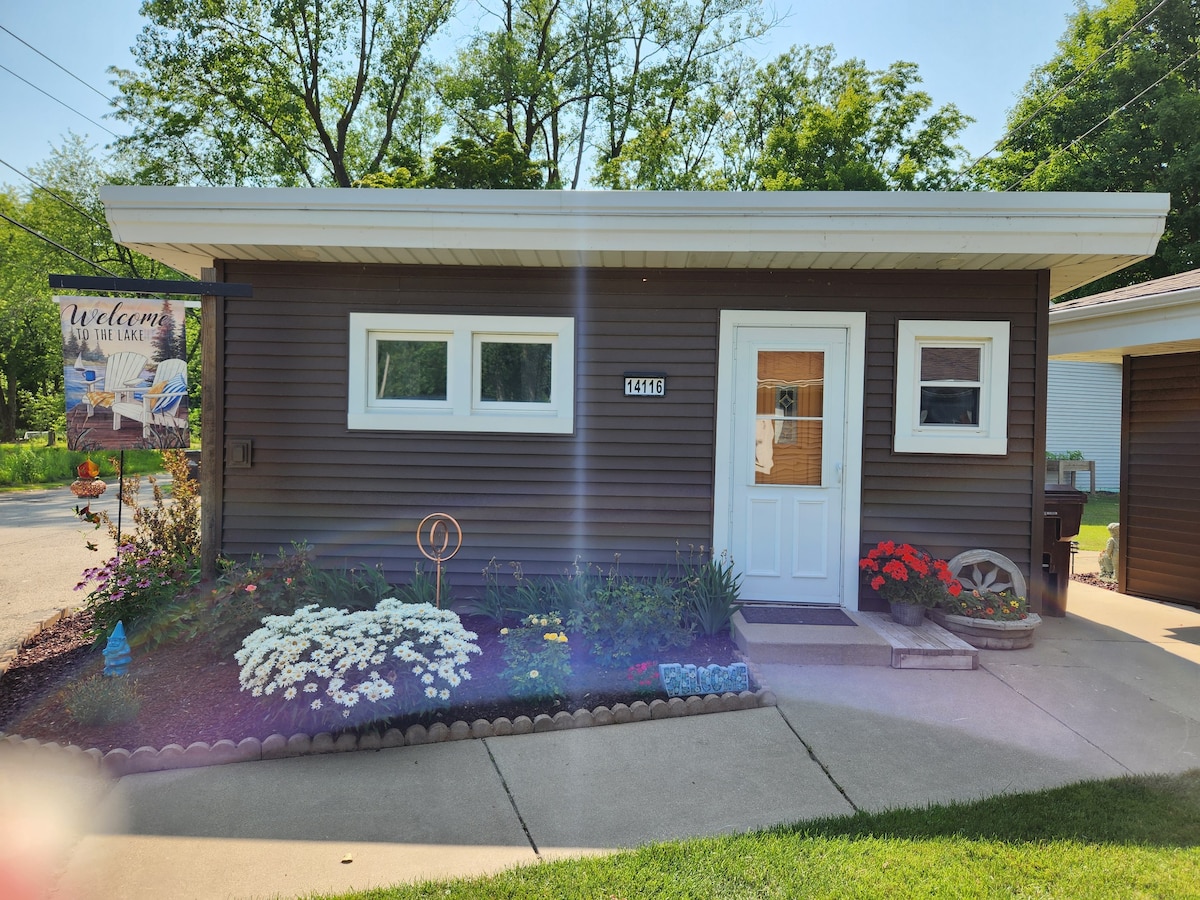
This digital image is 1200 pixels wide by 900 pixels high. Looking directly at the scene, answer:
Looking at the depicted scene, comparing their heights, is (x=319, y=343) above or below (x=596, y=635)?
above

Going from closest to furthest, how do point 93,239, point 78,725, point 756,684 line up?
1. point 78,725
2. point 756,684
3. point 93,239

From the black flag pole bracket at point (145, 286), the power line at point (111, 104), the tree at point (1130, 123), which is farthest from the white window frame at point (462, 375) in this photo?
the tree at point (1130, 123)

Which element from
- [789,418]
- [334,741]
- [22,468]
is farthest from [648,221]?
[22,468]

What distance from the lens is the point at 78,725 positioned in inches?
132

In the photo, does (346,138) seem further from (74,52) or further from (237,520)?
(237,520)

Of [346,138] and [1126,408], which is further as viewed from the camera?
[346,138]

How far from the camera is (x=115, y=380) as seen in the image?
450 centimetres

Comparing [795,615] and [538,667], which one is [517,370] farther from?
[795,615]

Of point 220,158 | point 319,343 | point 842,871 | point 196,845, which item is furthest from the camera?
point 220,158

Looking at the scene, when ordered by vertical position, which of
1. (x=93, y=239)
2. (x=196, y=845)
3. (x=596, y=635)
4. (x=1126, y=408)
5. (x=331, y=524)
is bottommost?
(x=196, y=845)

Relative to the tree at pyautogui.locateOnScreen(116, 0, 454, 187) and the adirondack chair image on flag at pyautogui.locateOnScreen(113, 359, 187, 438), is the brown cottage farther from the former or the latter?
the tree at pyautogui.locateOnScreen(116, 0, 454, 187)

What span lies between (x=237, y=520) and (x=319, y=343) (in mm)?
1468

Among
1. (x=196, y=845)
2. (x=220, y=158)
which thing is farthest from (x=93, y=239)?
(x=196, y=845)

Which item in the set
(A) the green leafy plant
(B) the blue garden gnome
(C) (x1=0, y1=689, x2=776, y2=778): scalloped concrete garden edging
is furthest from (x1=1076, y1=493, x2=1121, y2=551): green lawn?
(B) the blue garden gnome
